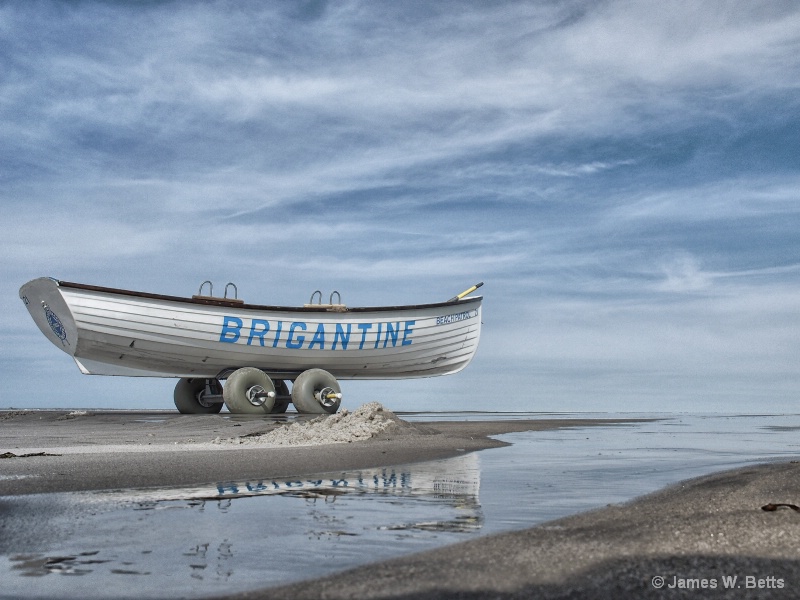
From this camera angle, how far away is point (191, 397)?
24125 mm

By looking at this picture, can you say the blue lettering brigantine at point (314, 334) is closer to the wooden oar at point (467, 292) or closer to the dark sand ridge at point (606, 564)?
the wooden oar at point (467, 292)

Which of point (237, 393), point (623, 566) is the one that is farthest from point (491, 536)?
point (237, 393)

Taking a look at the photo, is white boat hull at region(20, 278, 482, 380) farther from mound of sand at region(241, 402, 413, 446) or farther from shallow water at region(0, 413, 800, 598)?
shallow water at region(0, 413, 800, 598)

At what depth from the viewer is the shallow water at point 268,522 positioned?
3628 millimetres

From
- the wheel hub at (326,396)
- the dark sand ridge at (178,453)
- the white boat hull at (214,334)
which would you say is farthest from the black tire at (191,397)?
the dark sand ridge at (178,453)

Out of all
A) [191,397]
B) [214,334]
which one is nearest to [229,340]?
[214,334]

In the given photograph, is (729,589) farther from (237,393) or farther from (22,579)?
(237,393)

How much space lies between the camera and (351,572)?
142 inches

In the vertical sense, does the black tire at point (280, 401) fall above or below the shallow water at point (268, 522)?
above

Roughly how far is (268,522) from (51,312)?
17.9 m

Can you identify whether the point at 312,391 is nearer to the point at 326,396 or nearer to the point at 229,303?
the point at 326,396

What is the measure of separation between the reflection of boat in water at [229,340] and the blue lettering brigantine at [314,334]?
0.10 feet

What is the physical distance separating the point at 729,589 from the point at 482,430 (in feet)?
45.2

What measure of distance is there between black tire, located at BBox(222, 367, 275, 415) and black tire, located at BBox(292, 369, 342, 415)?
0.75 meters
